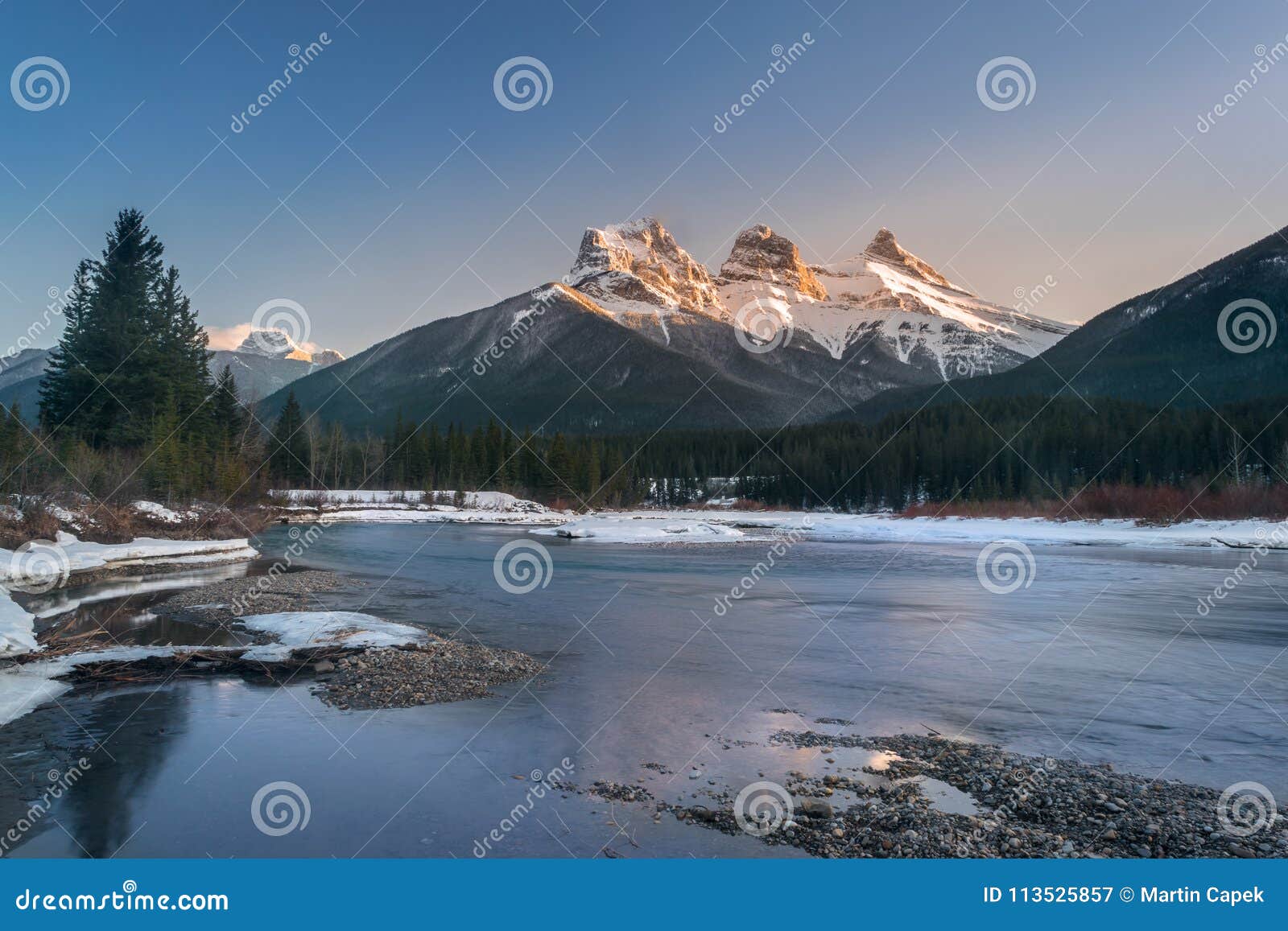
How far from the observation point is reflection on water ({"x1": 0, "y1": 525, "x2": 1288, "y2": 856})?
7.48 metres

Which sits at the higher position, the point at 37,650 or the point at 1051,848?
the point at 1051,848

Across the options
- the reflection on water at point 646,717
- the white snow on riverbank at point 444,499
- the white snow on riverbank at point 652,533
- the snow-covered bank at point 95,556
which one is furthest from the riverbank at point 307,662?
the white snow on riverbank at point 444,499

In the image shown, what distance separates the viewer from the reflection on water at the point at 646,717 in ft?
24.5

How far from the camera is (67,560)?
2603cm

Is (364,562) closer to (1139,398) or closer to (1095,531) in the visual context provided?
(1095,531)

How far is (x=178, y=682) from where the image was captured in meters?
12.6

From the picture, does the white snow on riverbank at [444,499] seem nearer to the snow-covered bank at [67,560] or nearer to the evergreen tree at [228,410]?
the evergreen tree at [228,410]

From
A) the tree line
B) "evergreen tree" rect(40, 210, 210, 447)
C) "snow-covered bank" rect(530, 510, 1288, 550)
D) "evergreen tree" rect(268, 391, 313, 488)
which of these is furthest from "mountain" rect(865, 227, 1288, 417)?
"evergreen tree" rect(40, 210, 210, 447)

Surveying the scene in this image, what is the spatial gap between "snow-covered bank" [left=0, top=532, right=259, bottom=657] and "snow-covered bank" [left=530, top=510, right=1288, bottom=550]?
2957 centimetres

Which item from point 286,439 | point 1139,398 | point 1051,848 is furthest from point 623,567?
point 1139,398

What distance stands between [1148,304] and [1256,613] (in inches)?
8527

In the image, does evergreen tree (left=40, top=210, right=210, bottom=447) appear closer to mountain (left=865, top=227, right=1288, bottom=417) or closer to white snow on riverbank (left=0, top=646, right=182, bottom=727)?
white snow on riverbank (left=0, top=646, right=182, bottom=727)

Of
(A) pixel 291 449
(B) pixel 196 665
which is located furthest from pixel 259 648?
(A) pixel 291 449

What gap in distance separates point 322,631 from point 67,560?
16.3 meters
